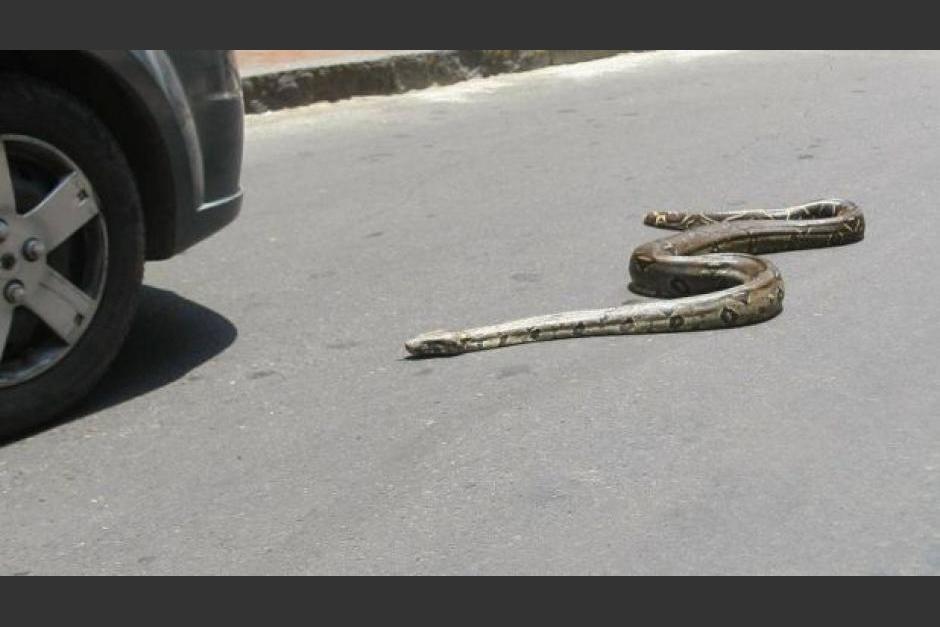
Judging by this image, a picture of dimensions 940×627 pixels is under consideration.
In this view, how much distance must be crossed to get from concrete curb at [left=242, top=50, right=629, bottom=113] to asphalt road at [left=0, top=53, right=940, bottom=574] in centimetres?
200

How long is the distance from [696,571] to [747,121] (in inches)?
278

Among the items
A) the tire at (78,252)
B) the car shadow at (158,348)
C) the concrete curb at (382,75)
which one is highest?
the tire at (78,252)

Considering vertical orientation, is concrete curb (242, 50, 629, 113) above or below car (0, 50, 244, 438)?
below

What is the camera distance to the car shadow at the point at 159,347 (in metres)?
5.43

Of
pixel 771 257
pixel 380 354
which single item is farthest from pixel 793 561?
pixel 771 257

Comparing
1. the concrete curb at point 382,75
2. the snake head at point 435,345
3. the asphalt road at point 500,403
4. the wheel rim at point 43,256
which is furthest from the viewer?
the concrete curb at point 382,75

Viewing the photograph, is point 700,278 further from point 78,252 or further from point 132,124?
point 78,252

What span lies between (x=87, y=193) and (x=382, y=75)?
22.7 feet

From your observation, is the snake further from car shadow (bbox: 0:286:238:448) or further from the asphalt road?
car shadow (bbox: 0:286:238:448)

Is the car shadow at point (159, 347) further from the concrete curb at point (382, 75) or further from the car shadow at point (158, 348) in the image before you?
the concrete curb at point (382, 75)

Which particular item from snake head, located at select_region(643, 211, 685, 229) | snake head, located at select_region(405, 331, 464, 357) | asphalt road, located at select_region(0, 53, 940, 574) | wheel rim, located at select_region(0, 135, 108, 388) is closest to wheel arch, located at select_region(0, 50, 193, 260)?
wheel rim, located at select_region(0, 135, 108, 388)

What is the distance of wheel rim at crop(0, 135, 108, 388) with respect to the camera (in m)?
4.88

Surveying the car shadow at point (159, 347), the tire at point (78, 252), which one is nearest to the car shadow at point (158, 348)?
the car shadow at point (159, 347)

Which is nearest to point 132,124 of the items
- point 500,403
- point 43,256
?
point 43,256
